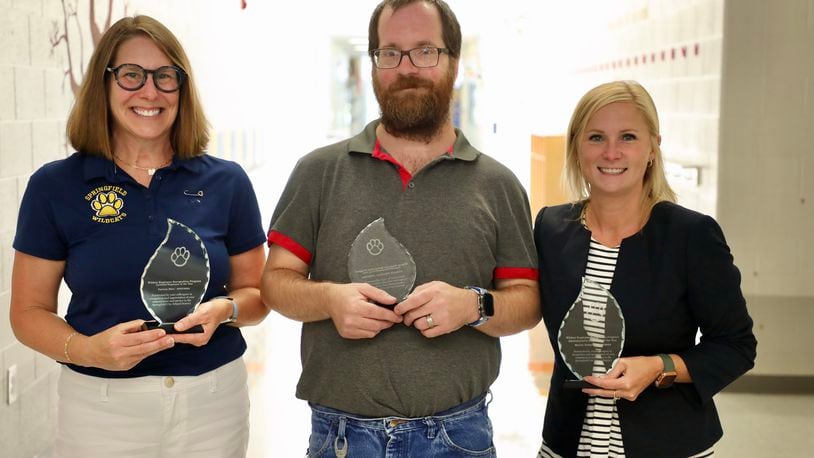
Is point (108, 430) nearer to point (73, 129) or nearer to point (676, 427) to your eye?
point (73, 129)

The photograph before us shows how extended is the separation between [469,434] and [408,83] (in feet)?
2.75

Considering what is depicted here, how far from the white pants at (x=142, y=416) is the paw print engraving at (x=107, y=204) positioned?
1.22 ft

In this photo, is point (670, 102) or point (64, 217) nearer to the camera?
point (64, 217)

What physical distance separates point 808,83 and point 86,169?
3780mm

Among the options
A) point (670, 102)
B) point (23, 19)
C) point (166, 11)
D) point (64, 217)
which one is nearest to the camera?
point (64, 217)

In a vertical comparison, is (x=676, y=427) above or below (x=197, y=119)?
below

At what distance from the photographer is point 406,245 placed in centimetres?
192

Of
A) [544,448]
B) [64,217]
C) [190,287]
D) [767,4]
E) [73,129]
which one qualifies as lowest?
[544,448]

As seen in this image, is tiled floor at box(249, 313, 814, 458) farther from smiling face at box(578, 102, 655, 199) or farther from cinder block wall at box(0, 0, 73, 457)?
smiling face at box(578, 102, 655, 199)

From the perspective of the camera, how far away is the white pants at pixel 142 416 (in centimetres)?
185

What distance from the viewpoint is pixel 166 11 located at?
471 cm

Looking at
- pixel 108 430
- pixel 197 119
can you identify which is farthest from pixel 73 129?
pixel 108 430

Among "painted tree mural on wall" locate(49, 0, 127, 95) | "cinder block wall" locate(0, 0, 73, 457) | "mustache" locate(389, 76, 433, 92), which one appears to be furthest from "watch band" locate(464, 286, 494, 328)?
"painted tree mural on wall" locate(49, 0, 127, 95)

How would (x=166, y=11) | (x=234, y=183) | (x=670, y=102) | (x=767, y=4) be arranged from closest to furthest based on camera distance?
(x=234, y=183)
(x=767, y=4)
(x=166, y=11)
(x=670, y=102)
